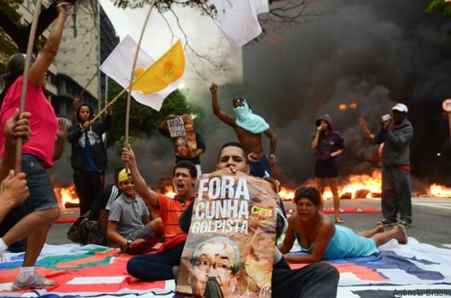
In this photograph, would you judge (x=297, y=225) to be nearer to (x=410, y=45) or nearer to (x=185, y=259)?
(x=185, y=259)

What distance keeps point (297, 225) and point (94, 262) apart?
70.2 inches

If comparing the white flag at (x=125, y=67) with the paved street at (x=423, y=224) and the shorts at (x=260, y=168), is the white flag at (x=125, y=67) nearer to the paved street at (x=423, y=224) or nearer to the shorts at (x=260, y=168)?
the shorts at (x=260, y=168)

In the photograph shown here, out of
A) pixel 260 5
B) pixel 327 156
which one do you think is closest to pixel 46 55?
pixel 260 5

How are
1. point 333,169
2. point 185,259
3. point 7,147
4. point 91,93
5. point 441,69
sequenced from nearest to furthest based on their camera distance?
point 185,259 → point 7,147 → point 333,169 → point 441,69 → point 91,93

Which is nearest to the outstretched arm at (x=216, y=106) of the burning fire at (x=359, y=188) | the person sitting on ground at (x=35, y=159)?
the person sitting on ground at (x=35, y=159)

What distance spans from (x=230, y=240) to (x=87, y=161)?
467 cm

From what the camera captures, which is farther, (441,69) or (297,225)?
(441,69)

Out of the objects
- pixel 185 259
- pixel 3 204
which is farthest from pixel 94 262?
pixel 3 204

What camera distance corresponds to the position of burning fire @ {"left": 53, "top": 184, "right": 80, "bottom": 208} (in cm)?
1229

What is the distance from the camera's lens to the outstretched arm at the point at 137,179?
12.6ft

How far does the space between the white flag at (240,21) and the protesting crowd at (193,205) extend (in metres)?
0.65

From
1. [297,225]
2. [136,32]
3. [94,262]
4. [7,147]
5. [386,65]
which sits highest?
[386,65]

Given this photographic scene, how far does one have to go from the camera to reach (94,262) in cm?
475

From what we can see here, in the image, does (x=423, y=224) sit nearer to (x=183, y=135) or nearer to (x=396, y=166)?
(x=396, y=166)
